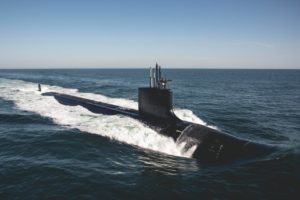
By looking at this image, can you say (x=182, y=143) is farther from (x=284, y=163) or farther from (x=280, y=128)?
(x=280, y=128)

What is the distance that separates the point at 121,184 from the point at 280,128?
1653 centimetres

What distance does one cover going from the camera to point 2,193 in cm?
→ 978

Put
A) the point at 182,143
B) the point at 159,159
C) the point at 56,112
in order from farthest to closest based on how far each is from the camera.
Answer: the point at 56,112
the point at 182,143
the point at 159,159

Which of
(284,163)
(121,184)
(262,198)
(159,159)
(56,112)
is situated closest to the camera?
(262,198)

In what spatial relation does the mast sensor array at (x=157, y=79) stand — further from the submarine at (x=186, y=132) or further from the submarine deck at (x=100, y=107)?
the submarine deck at (x=100, y=107)

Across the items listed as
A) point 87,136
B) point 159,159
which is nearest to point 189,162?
point 159,159

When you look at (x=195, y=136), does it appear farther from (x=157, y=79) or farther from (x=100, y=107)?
(x=100, y=107)

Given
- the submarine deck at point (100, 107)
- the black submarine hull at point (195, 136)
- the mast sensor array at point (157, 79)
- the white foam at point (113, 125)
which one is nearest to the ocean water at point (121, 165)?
the white foam at point (113, 125)

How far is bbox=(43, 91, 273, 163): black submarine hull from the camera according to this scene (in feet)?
43.7

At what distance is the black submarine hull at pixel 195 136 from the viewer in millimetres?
13328

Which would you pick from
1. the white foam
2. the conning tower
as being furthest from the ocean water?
the conning tower

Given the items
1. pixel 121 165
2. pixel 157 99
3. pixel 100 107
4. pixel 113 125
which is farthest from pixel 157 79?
pixel 100 107

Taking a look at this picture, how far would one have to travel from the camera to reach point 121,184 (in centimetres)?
1067

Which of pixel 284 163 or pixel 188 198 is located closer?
pixel 188 198
